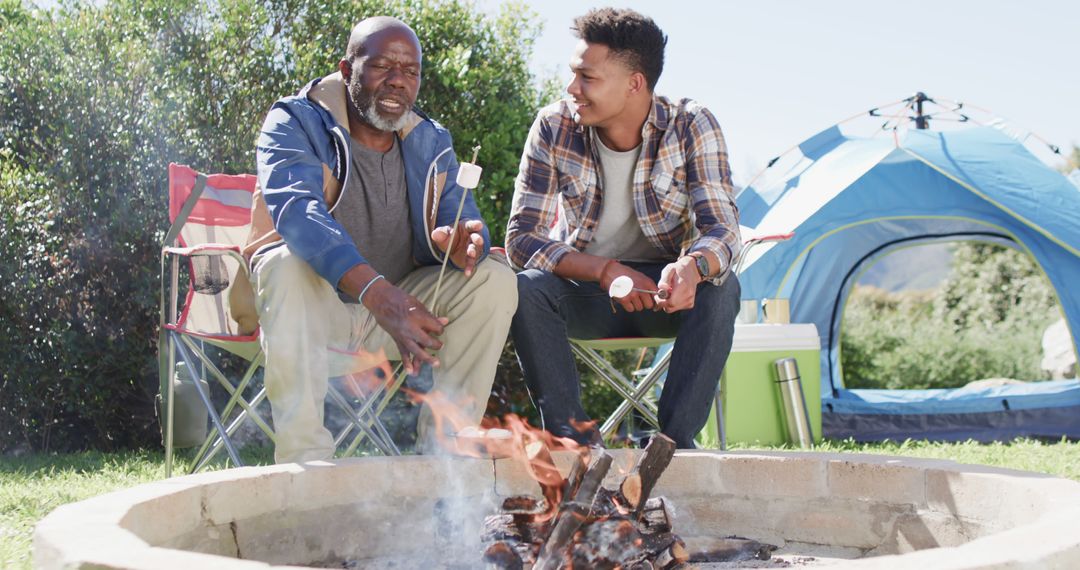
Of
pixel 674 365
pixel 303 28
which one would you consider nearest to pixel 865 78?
pixel 303 28

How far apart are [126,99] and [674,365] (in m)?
2.72

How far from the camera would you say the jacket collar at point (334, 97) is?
242cm

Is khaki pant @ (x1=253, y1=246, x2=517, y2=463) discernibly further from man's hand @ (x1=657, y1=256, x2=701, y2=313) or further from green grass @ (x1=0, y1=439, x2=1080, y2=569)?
green grass @ (x1=0, y1=439, x2=1080, y2=569)

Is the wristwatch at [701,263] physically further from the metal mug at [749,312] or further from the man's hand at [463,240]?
the metal mug at [749,312]

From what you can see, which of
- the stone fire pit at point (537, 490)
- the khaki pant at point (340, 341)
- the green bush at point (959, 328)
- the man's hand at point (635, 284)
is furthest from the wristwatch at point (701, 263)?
the green bush at point (959, 328)

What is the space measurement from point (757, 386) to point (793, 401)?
15 cm

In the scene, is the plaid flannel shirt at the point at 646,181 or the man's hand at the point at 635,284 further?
the plaid flannel shirt at the point at 646,181

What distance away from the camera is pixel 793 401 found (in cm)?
396

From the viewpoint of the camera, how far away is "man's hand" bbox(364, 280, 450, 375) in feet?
6.19

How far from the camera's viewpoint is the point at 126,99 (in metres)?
4.01

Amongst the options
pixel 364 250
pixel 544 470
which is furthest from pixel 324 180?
pixel 544 470

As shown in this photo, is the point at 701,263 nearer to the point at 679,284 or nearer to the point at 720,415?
the point at 679,284

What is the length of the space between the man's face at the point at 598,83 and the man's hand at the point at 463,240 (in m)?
Result: 0.45

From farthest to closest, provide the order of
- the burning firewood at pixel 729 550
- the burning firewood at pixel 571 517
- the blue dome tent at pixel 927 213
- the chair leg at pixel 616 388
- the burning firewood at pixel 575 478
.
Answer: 1. the blue dome tent at pixel 927 213
2. the chair leg at pixel 616 388
3. the burning firewood at pixel 729 550
4. the burning firewood at pixel 575 478
5. the burning firewood at pixel 571 517
